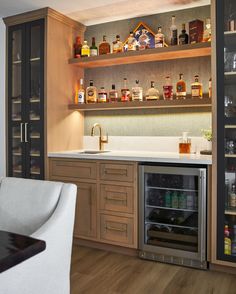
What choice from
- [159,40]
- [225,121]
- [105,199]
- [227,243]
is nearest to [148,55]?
[159,40]

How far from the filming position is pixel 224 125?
2.63 meters

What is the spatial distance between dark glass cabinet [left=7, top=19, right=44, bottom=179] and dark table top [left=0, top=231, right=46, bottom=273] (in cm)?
246

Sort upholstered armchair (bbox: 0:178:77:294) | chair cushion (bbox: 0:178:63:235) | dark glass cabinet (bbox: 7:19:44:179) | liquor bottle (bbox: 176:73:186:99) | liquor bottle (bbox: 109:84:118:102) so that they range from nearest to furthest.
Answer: upholstered armchair (bbox: 0:178:77:294)
chair cushion (bbox: 0:178:63:235)
liquor bottle (bbox: 176:73:186:99)
dark glass cabinet (bbox: 7:19:44:179)
liquor bottle (bbox: 109:84:118:102)

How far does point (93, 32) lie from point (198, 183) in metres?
2.27

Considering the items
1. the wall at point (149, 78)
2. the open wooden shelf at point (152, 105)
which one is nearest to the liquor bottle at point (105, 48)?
the wall at point (149, 78)

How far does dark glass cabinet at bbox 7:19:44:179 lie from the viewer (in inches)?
139

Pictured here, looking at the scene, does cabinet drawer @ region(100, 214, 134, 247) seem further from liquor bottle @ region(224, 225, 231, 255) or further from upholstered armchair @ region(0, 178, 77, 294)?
upholstered armchair @ region(0, 178, 77, 294)

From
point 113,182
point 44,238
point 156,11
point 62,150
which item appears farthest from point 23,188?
point 156,11

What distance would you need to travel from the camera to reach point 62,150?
3676 mm

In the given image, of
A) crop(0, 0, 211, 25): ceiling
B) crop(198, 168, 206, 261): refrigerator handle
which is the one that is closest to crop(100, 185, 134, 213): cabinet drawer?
crop(198, 168, 206, 261): refrigerator handle

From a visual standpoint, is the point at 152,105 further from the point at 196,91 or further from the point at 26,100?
the point at 26,100

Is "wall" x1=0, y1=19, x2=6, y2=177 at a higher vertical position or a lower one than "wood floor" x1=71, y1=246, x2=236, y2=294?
higher

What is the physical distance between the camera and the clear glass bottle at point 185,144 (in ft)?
10.7

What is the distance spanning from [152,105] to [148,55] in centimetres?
50
